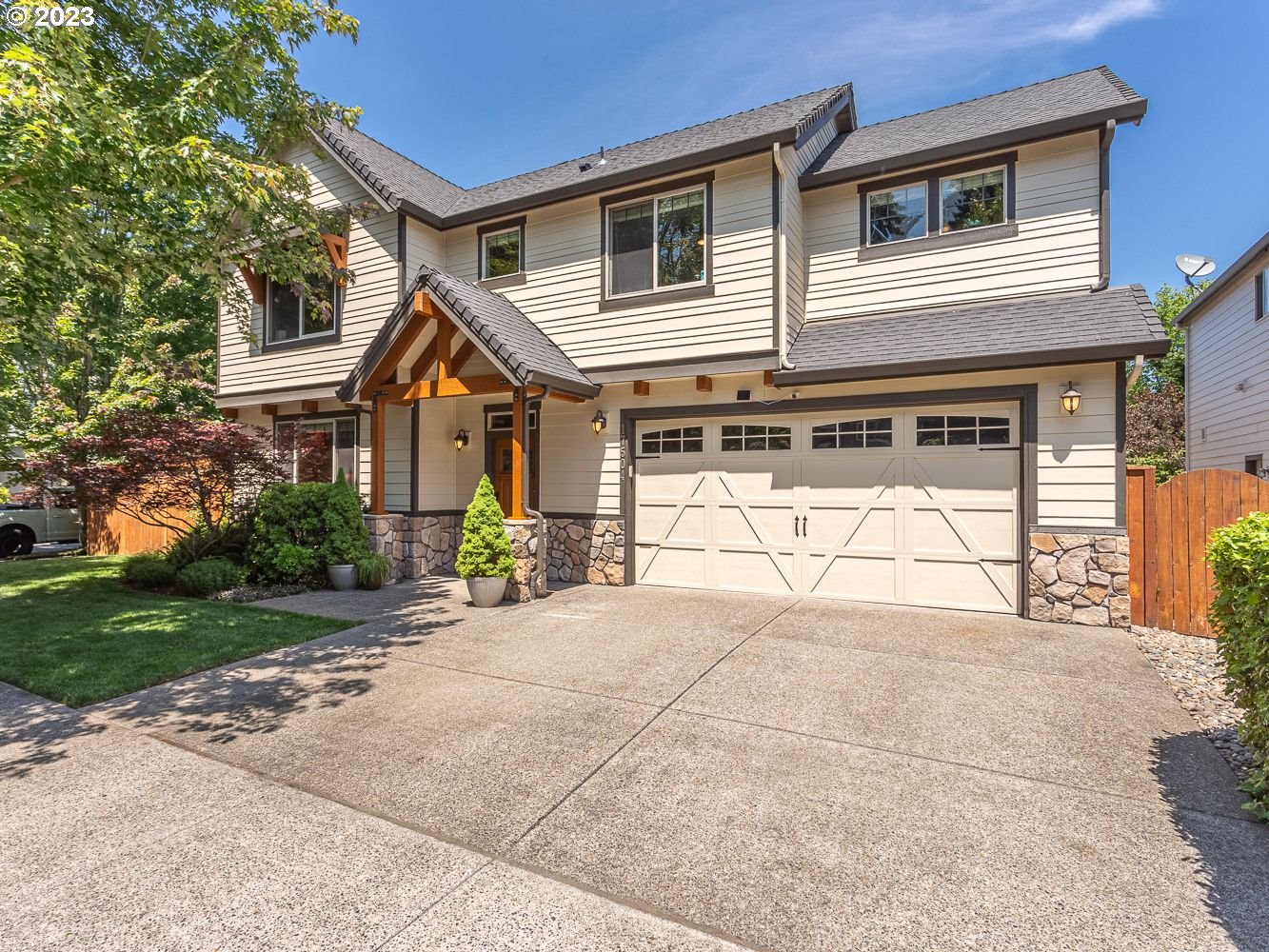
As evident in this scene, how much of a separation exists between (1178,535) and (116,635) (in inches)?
459

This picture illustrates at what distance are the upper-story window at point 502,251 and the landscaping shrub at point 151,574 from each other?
268 inches

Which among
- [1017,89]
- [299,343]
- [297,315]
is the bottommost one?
[299,343]

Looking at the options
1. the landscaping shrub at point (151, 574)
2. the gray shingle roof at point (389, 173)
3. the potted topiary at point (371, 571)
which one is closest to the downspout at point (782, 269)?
the gray shingle roof at point (389, 173)

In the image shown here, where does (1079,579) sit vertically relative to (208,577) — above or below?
above

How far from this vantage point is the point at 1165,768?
364 cm

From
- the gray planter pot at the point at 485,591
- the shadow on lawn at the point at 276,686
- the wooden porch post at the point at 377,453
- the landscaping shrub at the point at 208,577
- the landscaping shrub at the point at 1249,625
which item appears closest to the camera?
the landscaping shrub at the point at 1249,625

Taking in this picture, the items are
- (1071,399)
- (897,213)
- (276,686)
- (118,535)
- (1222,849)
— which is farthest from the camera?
(118,535)

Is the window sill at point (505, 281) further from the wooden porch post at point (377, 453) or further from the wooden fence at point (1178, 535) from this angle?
the wooden fence at point (1178, 535)

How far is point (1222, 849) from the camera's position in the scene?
9.32 ft

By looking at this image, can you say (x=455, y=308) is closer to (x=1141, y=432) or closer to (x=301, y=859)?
(x=301, y=859)

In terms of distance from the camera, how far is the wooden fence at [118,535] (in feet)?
45.9

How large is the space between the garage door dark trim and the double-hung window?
1.83 m

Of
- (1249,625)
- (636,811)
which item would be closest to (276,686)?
(636,811)

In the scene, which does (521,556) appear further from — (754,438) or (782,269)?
(782,269)
